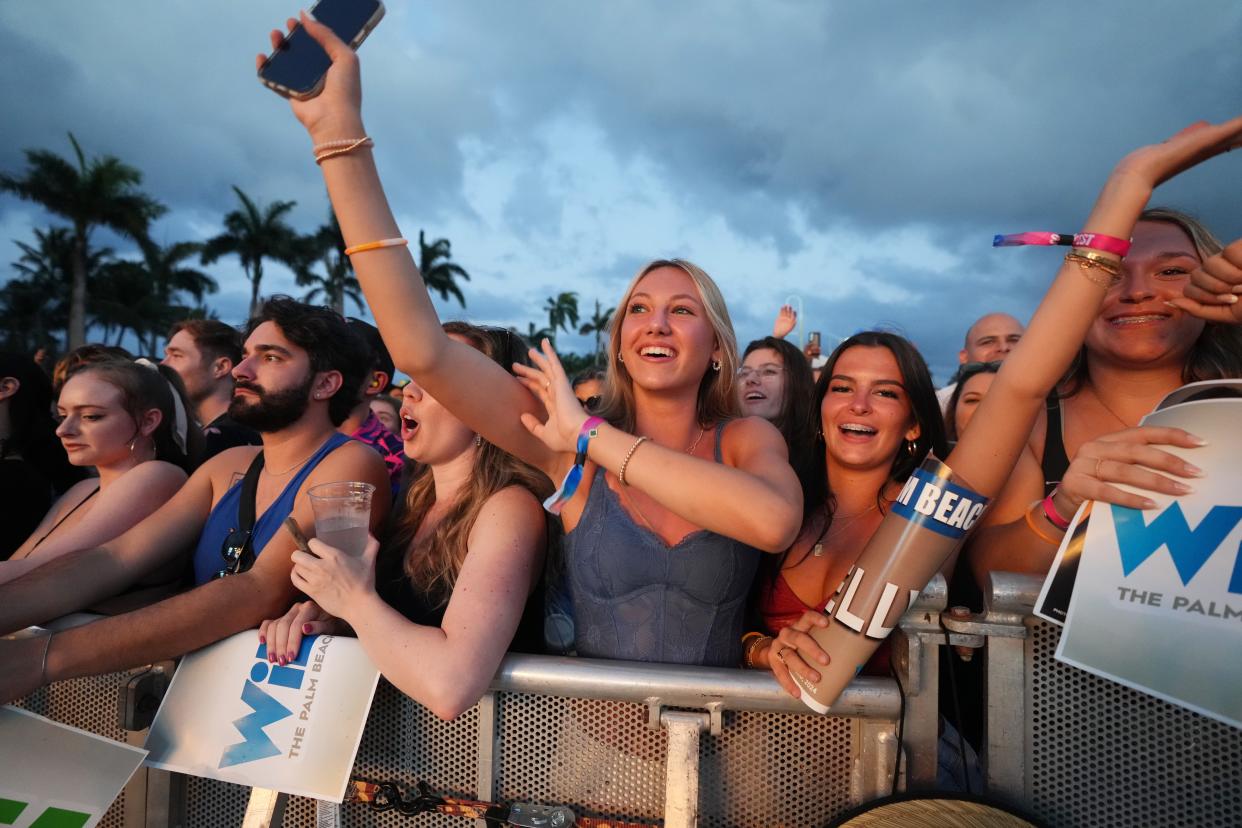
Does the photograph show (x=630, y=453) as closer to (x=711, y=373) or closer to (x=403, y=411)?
(x=711, y=373)

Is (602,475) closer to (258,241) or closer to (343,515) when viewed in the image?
(343,515)

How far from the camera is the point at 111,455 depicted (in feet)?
10.4

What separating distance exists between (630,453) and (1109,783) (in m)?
1.31

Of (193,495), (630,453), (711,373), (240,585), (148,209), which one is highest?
(148,209)

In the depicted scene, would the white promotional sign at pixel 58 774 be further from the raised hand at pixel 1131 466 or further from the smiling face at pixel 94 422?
the raised hand at pixel 1131 466

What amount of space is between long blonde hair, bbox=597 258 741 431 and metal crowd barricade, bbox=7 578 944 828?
1.04 metres

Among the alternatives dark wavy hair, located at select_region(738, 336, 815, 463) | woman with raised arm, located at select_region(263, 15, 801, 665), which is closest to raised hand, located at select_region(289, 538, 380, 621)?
woman with raised arm, located at select_region(263, 15, 801, 665)

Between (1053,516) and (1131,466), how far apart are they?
0.26 meters

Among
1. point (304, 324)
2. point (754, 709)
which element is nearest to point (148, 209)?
point (304, 324)

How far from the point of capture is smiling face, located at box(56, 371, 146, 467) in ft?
10.2

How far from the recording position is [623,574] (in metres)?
1.99

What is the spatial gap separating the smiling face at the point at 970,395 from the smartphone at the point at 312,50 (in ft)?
10.5

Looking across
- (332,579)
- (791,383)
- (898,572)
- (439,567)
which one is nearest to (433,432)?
(439,567)

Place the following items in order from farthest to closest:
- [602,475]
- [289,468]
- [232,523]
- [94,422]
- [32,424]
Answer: [32,424] → [94,422] → [289,468] → [232,523] → [602,475]
